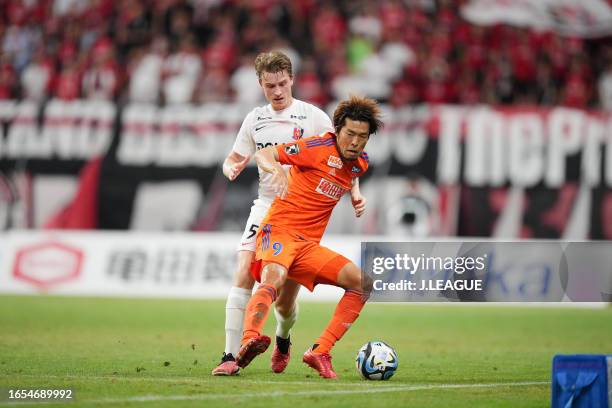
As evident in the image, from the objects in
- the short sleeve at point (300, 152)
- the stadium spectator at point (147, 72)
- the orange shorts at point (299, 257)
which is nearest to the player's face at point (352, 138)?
the short sleeve at point (300, 152)

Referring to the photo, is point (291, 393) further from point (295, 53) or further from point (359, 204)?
point (295, 53)

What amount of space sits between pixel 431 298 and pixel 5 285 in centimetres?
1259

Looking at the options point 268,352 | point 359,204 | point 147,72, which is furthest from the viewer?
point 147,72

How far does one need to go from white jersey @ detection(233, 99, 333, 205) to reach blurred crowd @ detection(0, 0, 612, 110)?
35.9 ft

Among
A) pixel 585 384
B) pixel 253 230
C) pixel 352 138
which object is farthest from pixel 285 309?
pixel 585 384

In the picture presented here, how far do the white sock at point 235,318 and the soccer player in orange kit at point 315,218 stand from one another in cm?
28

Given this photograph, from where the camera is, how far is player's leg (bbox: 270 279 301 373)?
29.7ft

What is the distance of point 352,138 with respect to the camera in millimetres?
8500

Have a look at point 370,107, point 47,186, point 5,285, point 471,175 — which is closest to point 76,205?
point 47,186

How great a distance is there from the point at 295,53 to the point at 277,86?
13.6 m

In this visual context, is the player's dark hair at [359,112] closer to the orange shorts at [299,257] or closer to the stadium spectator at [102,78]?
the orange shorts at [299,257]

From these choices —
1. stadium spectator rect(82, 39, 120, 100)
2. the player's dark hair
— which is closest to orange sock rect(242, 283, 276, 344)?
the player's dark hair

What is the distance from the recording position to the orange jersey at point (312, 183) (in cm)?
859

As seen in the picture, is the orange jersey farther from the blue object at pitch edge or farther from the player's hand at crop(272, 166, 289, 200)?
the blue object at pitch edge
